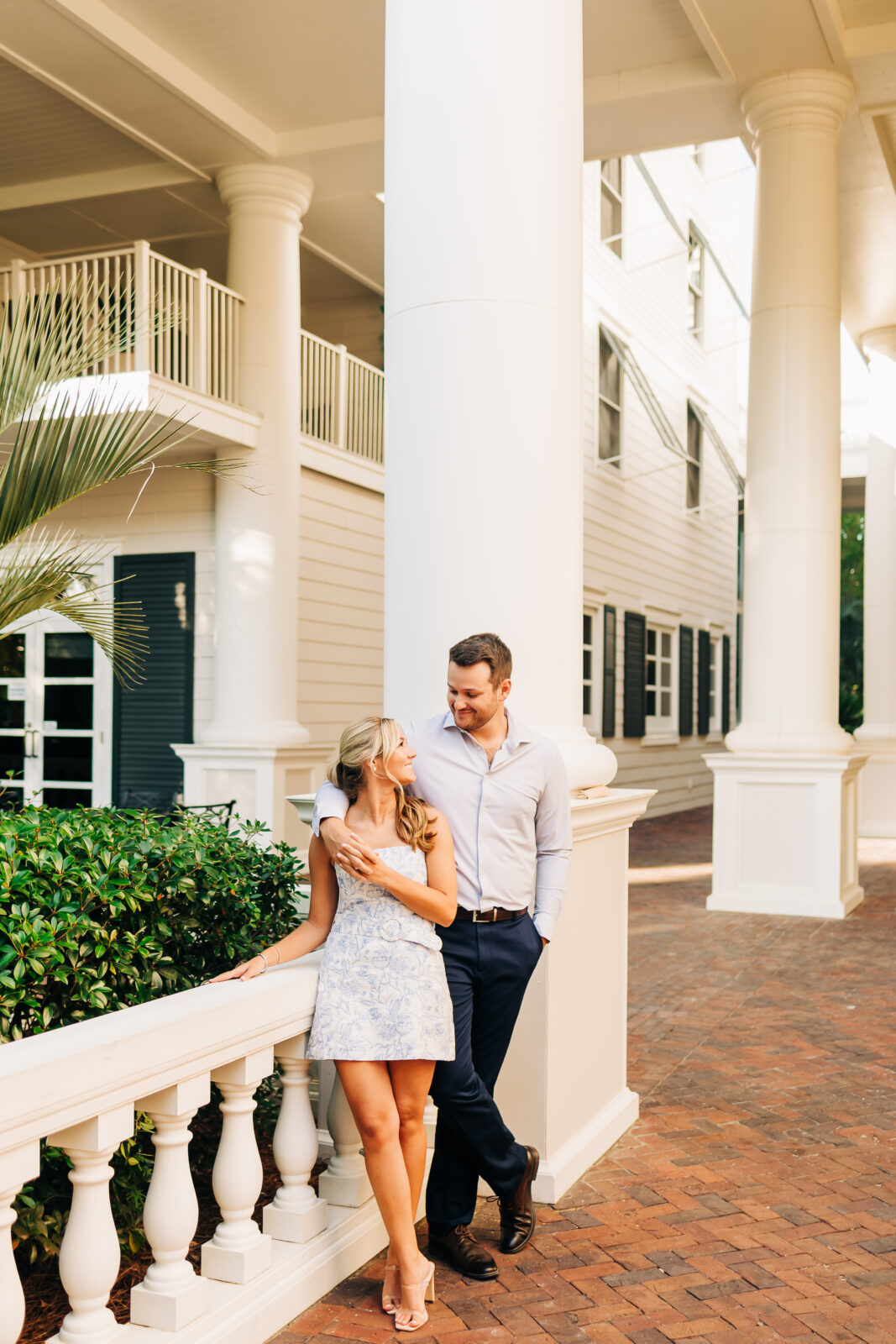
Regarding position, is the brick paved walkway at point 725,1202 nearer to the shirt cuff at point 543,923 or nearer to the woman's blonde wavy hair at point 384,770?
the shirt cuff at point 543,923

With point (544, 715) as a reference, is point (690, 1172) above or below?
below

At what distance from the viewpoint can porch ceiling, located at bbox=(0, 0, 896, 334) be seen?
884 cm

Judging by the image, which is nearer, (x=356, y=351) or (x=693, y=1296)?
(x=693, y=1296)

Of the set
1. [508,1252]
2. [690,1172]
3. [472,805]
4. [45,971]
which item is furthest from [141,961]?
[690,1172]

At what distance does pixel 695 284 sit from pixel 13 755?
45.5 ft

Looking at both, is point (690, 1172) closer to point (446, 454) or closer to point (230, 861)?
point (230, 861)

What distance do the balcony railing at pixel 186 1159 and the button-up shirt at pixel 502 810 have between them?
0.52 meters

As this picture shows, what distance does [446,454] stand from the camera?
3.84 m

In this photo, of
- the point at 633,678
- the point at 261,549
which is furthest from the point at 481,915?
the point at 633,678

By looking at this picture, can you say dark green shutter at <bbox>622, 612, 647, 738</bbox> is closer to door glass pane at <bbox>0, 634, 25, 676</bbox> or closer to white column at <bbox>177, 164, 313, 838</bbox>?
white column at <bbox>177, 164, 313, 838</bbox>

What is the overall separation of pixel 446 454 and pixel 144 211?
9.58m

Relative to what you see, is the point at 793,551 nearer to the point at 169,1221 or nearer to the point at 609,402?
the point at 609,402

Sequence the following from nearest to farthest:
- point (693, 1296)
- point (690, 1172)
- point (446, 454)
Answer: point (693, 1296), point (446, 454), point (690, 1172)

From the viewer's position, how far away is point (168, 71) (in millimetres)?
9477
